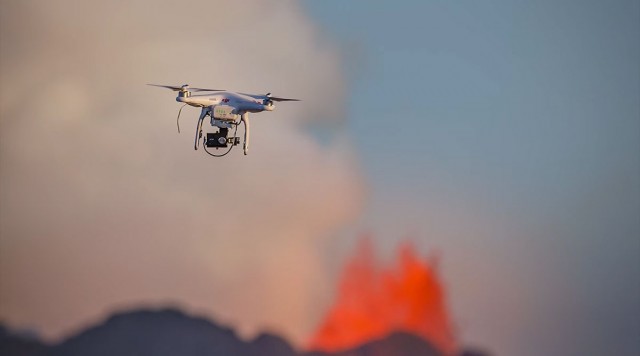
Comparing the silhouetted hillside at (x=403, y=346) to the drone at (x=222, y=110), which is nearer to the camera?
the drone at (x=222, y=110)

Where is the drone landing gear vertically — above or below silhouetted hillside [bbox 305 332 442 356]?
above

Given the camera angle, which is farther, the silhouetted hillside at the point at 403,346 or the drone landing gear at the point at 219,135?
the silhouetted hillside at the point at 403,346

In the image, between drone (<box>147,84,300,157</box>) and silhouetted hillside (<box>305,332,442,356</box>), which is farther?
silhouetted hillside (<box>305,332,442,356</box>)

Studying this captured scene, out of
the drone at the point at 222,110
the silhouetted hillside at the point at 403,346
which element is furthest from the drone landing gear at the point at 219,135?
the silhouetted hillside at the point at 403,346

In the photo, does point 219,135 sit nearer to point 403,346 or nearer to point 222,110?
point 222,110

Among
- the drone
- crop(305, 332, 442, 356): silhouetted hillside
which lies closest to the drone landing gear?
the drone

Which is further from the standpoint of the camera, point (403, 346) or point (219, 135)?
point (403, 346)

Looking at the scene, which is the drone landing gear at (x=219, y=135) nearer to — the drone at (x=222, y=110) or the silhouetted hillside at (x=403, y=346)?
the drone at (x=222, y=110)

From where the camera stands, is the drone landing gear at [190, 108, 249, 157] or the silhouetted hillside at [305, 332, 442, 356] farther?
the silhouetted hillside at [305, 332, 442, 356]

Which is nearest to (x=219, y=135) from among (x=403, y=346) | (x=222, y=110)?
(x=222, y=110)

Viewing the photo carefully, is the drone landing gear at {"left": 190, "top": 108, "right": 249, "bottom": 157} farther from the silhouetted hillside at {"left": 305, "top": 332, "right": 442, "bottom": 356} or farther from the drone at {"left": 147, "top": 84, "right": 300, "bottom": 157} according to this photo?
the silhouetted hillside at {"left": 305, "top": 332, "right": 442, "bottom": 356}

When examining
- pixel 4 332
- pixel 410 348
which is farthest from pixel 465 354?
pixel 4 332

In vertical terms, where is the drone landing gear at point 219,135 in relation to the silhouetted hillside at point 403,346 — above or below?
above

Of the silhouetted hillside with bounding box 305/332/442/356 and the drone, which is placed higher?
the drone
